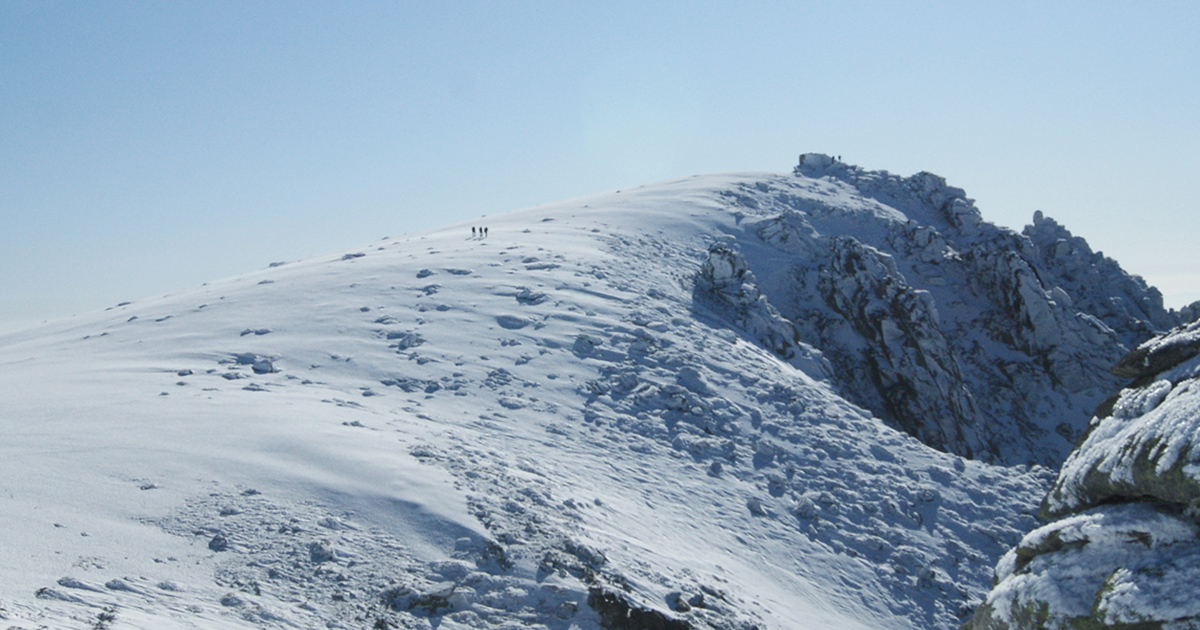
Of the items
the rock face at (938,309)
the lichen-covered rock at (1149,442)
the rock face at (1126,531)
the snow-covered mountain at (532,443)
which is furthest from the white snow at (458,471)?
the rock face at (938,309)

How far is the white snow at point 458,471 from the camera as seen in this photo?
10.7m

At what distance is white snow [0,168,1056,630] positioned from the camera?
10656 millimetres

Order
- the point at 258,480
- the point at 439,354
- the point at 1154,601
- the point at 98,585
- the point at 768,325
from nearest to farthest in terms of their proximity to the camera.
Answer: the point at 1154,601
the point at 98,585
the point at 258,480
the point at 439,354
the point at 768,325

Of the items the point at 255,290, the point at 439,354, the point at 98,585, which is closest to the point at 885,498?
the point at 439,354

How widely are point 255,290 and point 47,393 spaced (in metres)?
10.8

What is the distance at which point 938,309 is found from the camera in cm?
3994

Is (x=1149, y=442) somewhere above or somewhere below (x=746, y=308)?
below

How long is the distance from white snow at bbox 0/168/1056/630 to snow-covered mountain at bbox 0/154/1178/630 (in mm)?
71

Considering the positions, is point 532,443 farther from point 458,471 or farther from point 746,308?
point 746,308

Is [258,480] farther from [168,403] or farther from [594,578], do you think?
[594,578]

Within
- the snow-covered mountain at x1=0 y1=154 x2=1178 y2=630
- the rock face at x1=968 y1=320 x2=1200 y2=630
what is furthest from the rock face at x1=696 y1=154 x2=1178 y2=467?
the rock face at x1=968 y1=320 x2=1200 y2=630

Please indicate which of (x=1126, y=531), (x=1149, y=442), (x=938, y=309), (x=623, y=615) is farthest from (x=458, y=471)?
(x=938, y=309)

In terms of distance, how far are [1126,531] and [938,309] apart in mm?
35857

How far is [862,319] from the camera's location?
33.5 m
